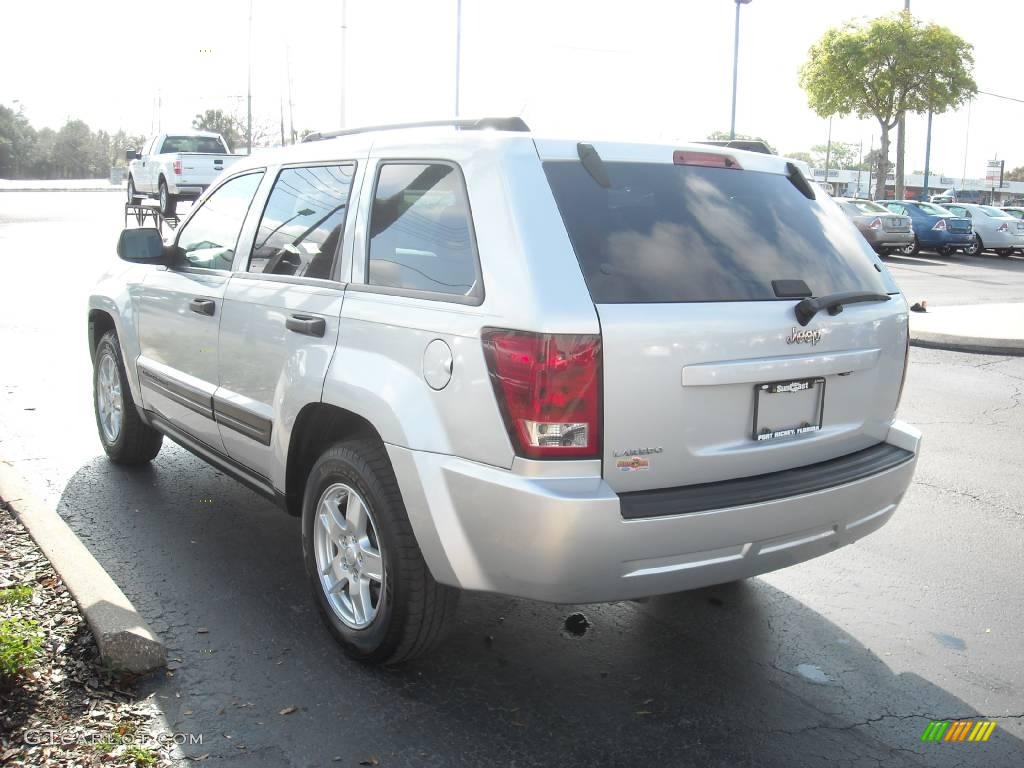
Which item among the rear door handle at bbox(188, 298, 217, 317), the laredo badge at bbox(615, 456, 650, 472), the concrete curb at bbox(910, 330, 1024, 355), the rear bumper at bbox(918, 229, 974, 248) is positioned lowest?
the concrete curb at bbox(910, 330, 1024, 355)

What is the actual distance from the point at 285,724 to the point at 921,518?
3800mm

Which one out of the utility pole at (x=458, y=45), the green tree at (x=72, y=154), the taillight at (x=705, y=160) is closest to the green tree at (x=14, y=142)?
the green tree at (x=72, y=154)

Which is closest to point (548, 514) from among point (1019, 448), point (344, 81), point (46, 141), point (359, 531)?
point (359, 531)

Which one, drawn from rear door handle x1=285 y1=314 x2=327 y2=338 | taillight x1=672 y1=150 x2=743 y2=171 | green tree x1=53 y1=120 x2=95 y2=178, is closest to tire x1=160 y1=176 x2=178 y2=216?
rear door handle x1=285 y1=314 x2=327 y2=338

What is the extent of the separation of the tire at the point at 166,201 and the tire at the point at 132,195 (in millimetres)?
3632

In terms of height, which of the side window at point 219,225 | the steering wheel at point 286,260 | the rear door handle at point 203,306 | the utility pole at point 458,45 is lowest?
the rear door handle at point 203,306

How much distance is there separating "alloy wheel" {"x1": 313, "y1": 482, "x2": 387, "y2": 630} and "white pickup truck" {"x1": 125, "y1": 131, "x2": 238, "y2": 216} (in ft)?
71.1

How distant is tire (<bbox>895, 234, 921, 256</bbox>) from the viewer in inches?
1169

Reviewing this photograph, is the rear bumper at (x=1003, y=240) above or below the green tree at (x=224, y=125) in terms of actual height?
below

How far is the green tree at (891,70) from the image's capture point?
1493 inches

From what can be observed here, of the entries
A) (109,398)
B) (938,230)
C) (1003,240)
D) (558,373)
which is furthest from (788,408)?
(1003,240)

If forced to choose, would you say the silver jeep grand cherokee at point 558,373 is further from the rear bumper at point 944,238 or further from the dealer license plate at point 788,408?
the rear bumper at point 944,238

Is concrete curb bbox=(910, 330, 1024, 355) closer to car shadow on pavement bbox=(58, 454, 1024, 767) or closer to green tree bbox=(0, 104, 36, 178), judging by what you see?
car shadow on pavement bbox=(58, 454, 1024, 767)

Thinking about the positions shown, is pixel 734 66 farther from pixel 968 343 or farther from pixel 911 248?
pixel 968 343
